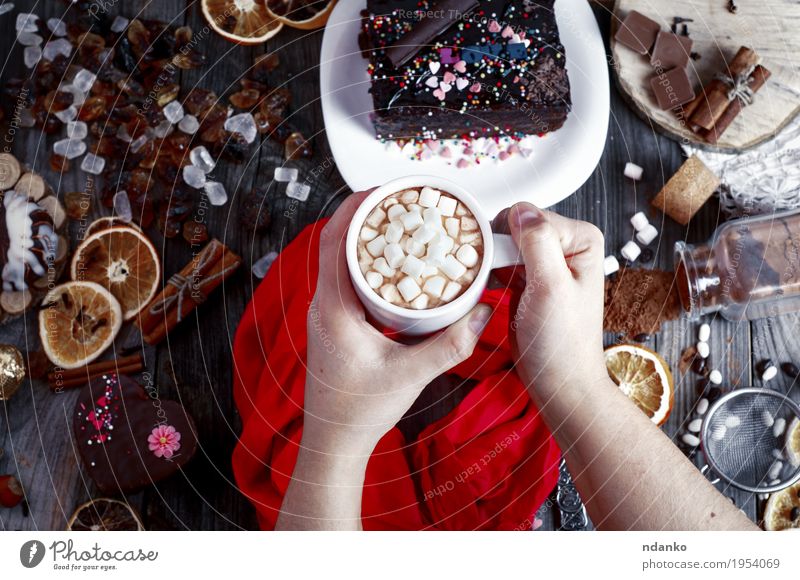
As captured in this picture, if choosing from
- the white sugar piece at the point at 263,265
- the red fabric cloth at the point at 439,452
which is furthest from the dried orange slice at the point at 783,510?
the white sugar piece at the point at 263,265

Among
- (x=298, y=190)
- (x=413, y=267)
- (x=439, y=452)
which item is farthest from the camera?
(x=298, y=190)

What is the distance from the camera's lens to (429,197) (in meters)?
0.57

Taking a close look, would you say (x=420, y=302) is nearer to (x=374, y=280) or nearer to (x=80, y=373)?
(x=374, y=280)

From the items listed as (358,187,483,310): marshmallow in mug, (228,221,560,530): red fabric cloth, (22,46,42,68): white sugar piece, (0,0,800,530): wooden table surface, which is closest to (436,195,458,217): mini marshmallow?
(358,187,483,310): marshmallow in mug

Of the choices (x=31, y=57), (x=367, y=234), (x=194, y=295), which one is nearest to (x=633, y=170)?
(x=367, y=234)

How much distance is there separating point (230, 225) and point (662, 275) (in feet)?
1.77

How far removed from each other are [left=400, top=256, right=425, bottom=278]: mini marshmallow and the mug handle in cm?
6

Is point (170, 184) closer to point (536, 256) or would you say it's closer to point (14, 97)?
point (14, 97)

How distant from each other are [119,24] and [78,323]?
0.39 metres

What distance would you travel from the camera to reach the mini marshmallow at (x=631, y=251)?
854mm

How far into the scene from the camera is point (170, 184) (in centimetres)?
88

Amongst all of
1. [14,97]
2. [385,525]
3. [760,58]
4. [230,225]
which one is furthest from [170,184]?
[760,58]

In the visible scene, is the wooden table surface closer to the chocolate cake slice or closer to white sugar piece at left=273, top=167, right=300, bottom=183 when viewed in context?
white sugar piece at left=273, top=167, right=300, bottom=183

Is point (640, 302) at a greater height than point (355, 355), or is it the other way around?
point (355, 355)
